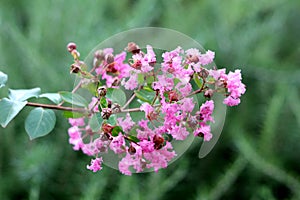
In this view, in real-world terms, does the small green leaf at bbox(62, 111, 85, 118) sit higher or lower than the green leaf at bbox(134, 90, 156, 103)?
lower

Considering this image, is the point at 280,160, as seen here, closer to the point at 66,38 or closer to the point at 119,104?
the point at 66,38

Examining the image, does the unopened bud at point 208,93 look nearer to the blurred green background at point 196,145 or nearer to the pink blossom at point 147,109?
the pink blossom at point 147,109

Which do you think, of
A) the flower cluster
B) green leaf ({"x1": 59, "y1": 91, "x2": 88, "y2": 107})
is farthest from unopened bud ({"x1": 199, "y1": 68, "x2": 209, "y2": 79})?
green leaf ({"x1": 59, "y1": 91, "x2": 88, "y2": 107})

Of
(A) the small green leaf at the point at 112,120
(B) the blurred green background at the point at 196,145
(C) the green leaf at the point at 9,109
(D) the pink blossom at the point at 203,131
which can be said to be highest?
(B) the blurred green background at the point at 196,145

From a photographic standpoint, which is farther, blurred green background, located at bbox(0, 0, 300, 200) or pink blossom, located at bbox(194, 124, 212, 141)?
blurred green background, located at bbox(0, 0, 300, 200)

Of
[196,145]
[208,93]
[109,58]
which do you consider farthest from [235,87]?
[196,145]

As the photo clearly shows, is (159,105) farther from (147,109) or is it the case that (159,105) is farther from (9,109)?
(9,109)

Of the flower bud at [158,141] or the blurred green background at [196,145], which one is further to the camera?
the blurred green background at [196,145]

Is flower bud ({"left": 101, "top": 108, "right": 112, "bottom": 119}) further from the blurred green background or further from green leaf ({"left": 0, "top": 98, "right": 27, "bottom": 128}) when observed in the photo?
the blurred green background

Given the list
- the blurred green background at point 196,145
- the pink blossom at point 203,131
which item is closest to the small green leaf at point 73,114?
the pink blossom at point 203,131
